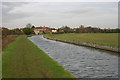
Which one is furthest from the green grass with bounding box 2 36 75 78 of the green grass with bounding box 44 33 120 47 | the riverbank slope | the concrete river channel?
the green grass with bounding box 44 33 120 47

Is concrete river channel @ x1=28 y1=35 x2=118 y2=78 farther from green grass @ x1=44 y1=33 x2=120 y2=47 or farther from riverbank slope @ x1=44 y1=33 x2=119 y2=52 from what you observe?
green grass @ x1=44 y1=33 x2=120 y2=47

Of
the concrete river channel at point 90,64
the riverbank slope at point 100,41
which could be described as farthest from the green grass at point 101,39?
the concrete river channel at point 90,64

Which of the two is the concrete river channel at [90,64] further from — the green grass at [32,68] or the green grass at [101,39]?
the green grass at [101,39]

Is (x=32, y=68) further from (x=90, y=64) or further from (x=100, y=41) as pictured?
(x=100, y=41)

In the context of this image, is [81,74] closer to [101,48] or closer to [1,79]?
[1,79]

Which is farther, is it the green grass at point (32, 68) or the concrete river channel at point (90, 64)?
the concrete river channel at point (90, 64)

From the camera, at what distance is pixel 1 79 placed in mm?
13625

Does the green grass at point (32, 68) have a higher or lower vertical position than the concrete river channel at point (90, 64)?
higher

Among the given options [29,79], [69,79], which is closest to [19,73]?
[29,79]

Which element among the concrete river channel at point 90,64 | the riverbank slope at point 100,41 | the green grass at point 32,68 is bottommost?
the concrete river channel at point 90,64

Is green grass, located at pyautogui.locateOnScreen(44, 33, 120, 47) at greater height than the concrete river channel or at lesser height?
greater

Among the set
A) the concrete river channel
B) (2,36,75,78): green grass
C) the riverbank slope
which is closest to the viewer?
(2,36,75,78): green grass

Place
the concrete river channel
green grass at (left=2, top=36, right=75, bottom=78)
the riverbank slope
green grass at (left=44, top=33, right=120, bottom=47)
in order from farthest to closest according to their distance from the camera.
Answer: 1. green grass at (left=44, top=33, right=120, bottom=47)
2. the riverbank slope
3. the concrete river channel
4. green grass at (left=2, top=36, right=75, bottom=78)

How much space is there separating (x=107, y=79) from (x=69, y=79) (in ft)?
14.3
